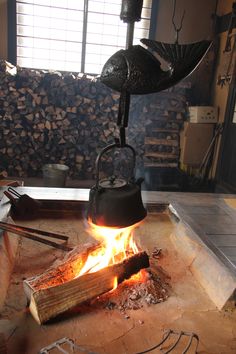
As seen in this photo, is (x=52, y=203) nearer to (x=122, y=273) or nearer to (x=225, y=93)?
(x=122, y=273)

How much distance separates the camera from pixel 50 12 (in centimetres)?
557

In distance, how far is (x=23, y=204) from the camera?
2312 millimetres

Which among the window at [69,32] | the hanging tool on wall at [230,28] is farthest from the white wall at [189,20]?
the hanging tool on wall at [230,28]

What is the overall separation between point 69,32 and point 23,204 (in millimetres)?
4426

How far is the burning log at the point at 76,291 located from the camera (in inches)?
56.4

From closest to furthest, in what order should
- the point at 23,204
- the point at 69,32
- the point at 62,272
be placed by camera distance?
the point at 62,272 < the point at 23,204 < the point at 69,32

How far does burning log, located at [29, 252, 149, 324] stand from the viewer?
1.43 m

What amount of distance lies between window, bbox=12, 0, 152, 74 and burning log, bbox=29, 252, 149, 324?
491 cm

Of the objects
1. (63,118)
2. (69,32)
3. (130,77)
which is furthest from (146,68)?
(69,32)

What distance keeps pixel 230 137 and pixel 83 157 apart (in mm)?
2593

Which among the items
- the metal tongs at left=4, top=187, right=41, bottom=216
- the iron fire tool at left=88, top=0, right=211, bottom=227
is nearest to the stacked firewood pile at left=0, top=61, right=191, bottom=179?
the metal tongs at left=4, top=187, right=41, bottom=216

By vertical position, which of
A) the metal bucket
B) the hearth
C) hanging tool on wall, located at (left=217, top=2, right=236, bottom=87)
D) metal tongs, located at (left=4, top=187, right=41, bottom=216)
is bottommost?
the metal bucket

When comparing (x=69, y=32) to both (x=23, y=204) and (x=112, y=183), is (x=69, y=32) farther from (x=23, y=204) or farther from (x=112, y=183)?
(x=112, y=183)

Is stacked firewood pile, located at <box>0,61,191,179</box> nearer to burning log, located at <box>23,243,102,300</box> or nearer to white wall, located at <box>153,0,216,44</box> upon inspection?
white wall, located at <box>153,0,216,44</box>
